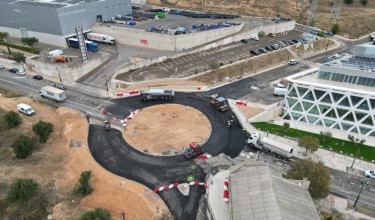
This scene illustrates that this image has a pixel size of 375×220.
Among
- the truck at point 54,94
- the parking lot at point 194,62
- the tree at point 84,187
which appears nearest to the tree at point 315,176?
the tree at point 84,187

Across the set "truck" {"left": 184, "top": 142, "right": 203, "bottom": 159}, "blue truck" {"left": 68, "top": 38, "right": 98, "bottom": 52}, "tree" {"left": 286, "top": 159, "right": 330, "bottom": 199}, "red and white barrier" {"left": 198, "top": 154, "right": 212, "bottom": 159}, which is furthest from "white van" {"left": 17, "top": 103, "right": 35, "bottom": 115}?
"tree" {"left": 286, "top": 159, "right": 330, "bottom": 199}

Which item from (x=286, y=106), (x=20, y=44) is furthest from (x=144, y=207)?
(x=20, y=44)

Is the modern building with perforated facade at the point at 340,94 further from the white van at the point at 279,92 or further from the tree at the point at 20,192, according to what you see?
the tree at the point at 20,192

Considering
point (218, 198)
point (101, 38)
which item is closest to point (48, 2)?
point (101, 38)

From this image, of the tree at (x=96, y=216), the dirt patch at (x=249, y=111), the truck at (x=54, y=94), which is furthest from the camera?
the truck at (x=54, y=94)

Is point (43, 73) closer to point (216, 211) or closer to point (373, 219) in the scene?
point (216, 211)
